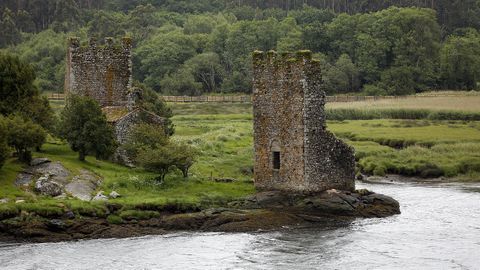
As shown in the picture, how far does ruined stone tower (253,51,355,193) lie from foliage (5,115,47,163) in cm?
1145

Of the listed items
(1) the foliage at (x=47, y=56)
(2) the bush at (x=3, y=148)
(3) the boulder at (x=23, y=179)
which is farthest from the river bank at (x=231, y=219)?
(1) the foliage at (x=47, y=56)

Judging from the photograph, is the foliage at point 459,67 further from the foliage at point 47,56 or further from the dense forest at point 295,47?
the foliage at point 47,56

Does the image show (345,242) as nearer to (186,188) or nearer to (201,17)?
(186,188)

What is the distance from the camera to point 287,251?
40.2 meters

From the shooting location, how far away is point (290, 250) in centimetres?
4038

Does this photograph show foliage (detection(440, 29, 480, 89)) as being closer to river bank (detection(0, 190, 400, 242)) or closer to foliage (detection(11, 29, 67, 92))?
foliage (detection(11, 29, 67, 92))

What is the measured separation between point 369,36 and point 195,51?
26.8m

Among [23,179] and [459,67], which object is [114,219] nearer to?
[23,179]

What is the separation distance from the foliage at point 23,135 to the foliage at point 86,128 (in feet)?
8.70

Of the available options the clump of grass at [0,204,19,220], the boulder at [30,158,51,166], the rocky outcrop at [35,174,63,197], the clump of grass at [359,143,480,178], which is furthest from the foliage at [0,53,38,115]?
the clump of grass at [359,143,480,178]

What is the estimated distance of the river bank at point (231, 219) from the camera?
42.4 m

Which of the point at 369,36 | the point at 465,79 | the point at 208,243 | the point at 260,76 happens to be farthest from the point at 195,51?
the point at 208,243

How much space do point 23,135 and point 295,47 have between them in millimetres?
89756

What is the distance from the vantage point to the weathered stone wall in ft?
193
